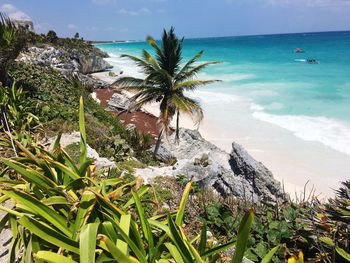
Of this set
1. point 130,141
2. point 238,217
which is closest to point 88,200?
point 238,217

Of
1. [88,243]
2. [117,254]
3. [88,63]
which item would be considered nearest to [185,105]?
[88,243]

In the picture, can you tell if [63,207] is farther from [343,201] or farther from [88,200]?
[343,201]

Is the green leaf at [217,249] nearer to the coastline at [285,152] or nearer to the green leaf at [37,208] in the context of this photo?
the green leaf at [37,208]

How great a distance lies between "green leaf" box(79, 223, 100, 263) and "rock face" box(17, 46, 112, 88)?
Result: 21.6 m

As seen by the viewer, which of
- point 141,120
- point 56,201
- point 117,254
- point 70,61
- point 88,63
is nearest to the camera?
point 117,254

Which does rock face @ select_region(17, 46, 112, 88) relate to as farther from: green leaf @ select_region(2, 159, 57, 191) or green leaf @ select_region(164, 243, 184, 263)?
green leaf @ select_region(164, 243, 184, 263)

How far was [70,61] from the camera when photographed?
1272 inches

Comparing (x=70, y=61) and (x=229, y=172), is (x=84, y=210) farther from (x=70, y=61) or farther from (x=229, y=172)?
(x=70, y=61)

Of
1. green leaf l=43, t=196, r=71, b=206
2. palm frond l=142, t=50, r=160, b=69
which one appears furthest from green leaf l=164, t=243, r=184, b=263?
palm frond l=142, t=50, r=160, b=69

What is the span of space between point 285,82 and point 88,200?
Answer: 39086 millimetres

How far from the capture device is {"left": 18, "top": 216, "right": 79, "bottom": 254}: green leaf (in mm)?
2476

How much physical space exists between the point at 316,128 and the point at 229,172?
1152 cm

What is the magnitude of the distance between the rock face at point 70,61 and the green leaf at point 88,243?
21.6 m

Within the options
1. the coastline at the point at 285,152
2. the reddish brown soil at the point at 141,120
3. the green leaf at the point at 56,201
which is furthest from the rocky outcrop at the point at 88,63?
the green leaf at the point at 56,201
